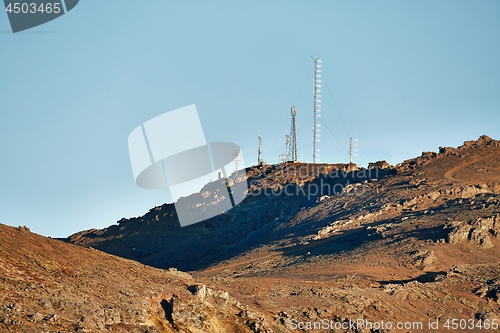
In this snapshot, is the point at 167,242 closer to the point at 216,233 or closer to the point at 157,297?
the point at 216,233

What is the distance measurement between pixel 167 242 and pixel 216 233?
420cm

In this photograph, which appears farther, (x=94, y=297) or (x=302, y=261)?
(x=302, y=261)

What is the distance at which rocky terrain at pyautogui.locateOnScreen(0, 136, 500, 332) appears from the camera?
2108cm

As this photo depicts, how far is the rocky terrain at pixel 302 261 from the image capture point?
21.1 meters

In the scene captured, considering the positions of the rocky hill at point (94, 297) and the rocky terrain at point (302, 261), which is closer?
the rocky hill at point (94, 297)

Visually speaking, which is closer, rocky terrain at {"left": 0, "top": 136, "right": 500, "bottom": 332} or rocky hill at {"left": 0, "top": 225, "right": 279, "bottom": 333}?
rocky hill at {"left": 0, "top": 225, "right": 279, "bottom": 333}

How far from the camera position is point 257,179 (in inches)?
2566

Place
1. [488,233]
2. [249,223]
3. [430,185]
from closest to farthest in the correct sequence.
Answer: [488,233], [430,185], [249,223]

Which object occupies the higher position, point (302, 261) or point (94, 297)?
point (302, 261)

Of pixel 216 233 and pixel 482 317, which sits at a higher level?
pixel 216 233

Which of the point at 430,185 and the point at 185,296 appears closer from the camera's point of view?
the point at 185,296

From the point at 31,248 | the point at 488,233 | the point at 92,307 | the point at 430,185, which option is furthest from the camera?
the point at 430,185

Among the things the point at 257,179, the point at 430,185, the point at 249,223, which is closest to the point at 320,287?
the point at 430,185

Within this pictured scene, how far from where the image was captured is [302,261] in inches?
1423
